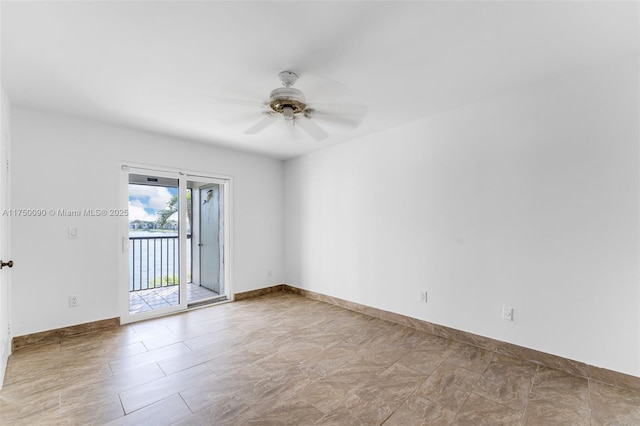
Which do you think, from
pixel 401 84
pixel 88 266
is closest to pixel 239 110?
pixel 401 84

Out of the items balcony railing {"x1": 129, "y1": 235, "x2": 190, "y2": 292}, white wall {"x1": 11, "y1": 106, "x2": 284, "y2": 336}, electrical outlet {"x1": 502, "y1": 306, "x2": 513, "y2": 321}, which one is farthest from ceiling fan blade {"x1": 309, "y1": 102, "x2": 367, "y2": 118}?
balcony railing {"x1": 129, "y1": 235, "x2": 190, "y2": 292}

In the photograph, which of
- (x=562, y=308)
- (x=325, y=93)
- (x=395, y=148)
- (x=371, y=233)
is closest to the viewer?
(x=562, y=308)

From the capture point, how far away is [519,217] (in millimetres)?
2672

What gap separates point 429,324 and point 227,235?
3213mm

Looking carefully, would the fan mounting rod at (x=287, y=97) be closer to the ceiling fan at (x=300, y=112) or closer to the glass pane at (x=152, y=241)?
the ceiling fan at (x=300, y=112)

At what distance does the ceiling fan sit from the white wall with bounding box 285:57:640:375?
0.69 metres

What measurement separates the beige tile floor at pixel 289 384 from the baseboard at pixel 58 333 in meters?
0.13

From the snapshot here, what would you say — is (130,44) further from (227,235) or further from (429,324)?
(429,324)

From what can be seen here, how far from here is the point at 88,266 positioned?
332 cm

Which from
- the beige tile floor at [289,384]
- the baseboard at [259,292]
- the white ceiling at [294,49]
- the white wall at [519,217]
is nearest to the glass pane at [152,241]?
the baseboard at [259,292]

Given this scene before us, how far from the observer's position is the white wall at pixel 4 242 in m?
2.33

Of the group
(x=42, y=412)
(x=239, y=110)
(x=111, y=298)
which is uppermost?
(x=239, y=110)

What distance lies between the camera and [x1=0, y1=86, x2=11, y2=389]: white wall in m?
2.33

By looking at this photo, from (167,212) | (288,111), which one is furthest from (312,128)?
(167,212)
